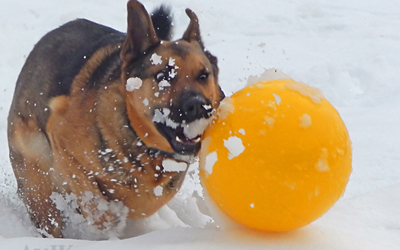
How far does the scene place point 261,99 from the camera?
248 cm

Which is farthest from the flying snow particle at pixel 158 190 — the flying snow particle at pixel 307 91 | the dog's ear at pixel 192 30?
the flying snow particle at pixel 307 91

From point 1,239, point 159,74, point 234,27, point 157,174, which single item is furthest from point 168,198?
point 234,27

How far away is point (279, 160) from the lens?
2.31 meters

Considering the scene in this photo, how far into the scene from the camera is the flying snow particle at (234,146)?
236 cm

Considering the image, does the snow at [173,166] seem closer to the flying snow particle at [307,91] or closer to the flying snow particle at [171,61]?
the flying snow particle at [171,61]

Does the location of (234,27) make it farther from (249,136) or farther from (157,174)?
(249,136)

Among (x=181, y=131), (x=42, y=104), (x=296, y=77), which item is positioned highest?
(x=181, y=131)

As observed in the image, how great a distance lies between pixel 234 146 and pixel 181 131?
17.3 inches

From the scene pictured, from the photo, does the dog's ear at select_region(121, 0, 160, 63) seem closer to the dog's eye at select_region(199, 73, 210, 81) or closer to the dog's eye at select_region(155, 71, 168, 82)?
the dog's eye at select_region(155, 71, 168, 82)

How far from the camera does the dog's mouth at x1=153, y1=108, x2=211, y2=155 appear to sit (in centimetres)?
264

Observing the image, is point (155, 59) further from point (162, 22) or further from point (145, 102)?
point (162, 22)

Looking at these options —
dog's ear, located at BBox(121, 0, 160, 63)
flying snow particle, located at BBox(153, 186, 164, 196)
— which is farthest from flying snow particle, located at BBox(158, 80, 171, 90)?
flying snow particle, located at BBox(153, 186, 164, 196)

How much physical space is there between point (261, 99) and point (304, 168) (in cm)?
40

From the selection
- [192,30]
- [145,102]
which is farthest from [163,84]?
[192,30]
